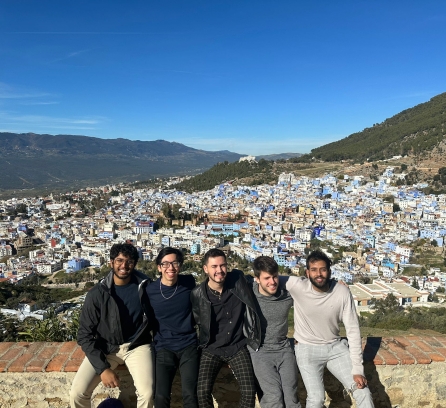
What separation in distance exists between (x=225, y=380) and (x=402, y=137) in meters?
58.0

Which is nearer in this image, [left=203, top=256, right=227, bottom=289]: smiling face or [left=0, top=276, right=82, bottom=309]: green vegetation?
[left=203, top=256, right=227, bottom=289]: smiling face

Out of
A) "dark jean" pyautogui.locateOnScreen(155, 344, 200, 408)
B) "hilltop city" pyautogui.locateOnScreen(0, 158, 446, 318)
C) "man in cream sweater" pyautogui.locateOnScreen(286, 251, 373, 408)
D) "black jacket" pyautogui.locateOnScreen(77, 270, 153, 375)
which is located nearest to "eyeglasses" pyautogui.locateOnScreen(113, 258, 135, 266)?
"black jacket" pyautogui.locateOnScreen(77, 270, 153, 375)

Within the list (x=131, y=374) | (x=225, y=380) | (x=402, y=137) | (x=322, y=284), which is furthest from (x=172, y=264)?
(x=402, y=137)

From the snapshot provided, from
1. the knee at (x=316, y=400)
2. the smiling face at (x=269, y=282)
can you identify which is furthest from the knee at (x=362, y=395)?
the smiling face at (x=269, y=282)

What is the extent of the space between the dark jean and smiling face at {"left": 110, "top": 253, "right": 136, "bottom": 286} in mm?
477

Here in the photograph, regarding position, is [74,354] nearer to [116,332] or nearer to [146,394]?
[116,332]

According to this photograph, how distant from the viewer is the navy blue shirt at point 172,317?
221cm

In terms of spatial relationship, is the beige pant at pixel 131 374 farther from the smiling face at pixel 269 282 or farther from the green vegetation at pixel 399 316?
the green vegetation at pixel 399 316

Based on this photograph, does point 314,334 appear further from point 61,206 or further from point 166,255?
point 61,206

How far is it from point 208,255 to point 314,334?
30.9 inches

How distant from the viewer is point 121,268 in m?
2.23

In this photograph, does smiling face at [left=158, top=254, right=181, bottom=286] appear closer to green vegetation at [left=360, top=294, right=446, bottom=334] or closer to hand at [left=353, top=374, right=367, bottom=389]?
hand at [left=353, top=374, right=367, bottom=389]

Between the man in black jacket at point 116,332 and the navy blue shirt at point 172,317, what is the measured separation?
6cm

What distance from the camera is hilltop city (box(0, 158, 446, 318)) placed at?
23.2m
